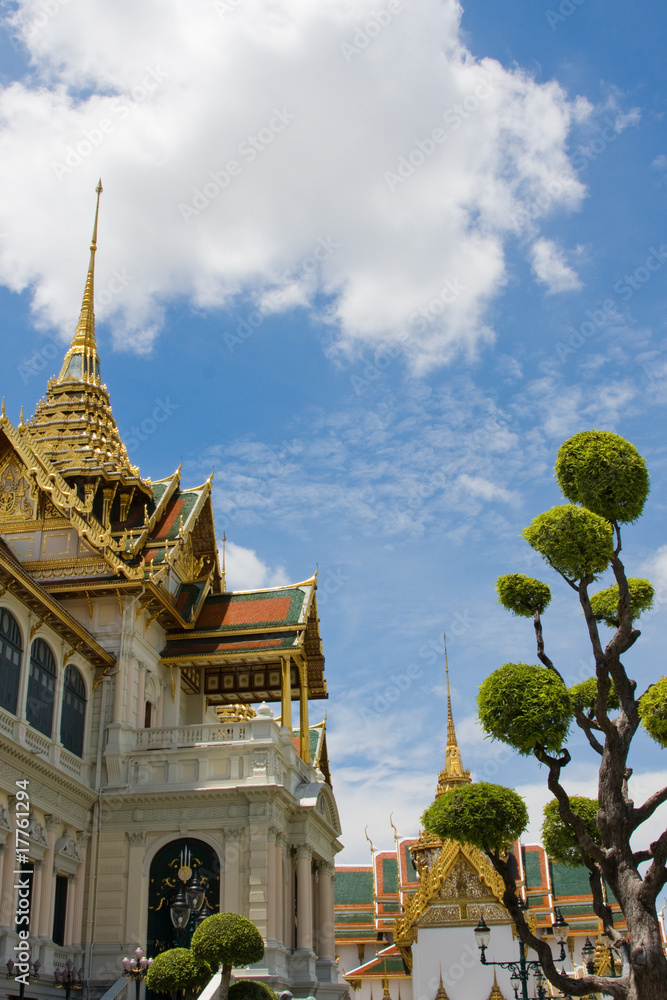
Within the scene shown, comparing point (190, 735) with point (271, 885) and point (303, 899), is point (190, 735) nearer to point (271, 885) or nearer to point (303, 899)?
point (271, 885)

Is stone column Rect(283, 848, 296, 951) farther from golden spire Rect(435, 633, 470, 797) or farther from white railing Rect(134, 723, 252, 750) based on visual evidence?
golden spire Rect(435, 633, 470, 797)

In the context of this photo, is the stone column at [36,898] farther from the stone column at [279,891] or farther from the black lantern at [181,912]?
the stone column at [279,891]

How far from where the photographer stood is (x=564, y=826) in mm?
18406

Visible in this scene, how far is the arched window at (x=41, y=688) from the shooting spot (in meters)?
21.7

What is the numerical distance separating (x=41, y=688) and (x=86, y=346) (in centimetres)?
1625

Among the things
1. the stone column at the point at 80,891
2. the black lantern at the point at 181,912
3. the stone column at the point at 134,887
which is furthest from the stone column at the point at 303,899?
the stone column at the point at 80,891

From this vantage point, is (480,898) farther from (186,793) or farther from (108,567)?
(108,567)

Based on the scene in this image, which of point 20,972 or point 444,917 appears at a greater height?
point 444,917

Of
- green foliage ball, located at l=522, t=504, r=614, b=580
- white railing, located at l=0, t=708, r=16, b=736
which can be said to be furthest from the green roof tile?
green foliage ball, located at l=522, t=504, r=614, b=580

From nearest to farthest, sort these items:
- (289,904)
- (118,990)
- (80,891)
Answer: (118,990) → (80,891) → (289,904)

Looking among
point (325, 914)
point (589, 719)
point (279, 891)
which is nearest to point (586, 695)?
point (589, 719)

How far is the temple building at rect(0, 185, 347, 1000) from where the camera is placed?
830 inches

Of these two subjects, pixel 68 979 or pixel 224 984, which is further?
pixel 68 979

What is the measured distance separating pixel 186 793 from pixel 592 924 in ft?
76.8
